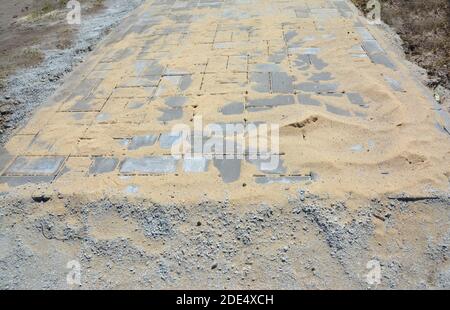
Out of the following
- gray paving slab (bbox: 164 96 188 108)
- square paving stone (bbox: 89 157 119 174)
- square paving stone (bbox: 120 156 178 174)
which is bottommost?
square paving stone (bbox: 89 157 119 174)

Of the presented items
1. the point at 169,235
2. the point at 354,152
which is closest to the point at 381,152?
the point at 354,152

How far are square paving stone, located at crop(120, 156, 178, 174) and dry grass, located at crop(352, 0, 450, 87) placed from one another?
3.19 meters

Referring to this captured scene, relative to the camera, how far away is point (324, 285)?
2502 mm

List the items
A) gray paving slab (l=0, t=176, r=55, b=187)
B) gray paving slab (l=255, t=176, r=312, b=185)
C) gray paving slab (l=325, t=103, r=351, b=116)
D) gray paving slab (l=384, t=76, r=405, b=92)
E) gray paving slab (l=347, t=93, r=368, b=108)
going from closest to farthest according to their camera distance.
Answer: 1. gray paving slab (l=255, t=176, r=312, b=185)
2. gray paving slab (l=0, t=176, r=55, b=187)
3. gray paving slab (l=325, t=103, r=351, b=116)
4. gray paving slab (l=347, t=93, r=368, b=108)
5. gray paving slab (l=384, t=76, r=405, b=92)

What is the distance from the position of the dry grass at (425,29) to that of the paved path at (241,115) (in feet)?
1.50

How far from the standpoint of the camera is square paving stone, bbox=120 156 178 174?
3.39m

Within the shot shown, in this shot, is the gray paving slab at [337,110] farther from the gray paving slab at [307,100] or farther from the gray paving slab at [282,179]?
the gray paving slab at [282,179]

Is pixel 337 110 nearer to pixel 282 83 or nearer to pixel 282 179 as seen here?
pixel 282 83

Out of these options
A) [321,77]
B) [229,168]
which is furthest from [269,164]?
[321,77]

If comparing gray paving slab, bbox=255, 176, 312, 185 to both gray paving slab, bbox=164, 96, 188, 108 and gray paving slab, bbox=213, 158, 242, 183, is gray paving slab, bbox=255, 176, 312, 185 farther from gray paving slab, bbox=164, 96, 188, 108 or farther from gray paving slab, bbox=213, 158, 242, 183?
gray paving slab, bbox=164, 96, 188, 108

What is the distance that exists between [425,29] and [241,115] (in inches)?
148

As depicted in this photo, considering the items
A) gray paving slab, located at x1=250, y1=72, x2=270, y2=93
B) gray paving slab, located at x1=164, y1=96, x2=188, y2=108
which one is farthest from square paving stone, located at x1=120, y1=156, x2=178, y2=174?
gray paving slab, located at x1=250, y1=72, x2=270, y2=93

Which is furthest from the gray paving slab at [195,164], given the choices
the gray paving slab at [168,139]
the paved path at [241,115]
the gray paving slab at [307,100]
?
the gray paving slab at [307,100]
